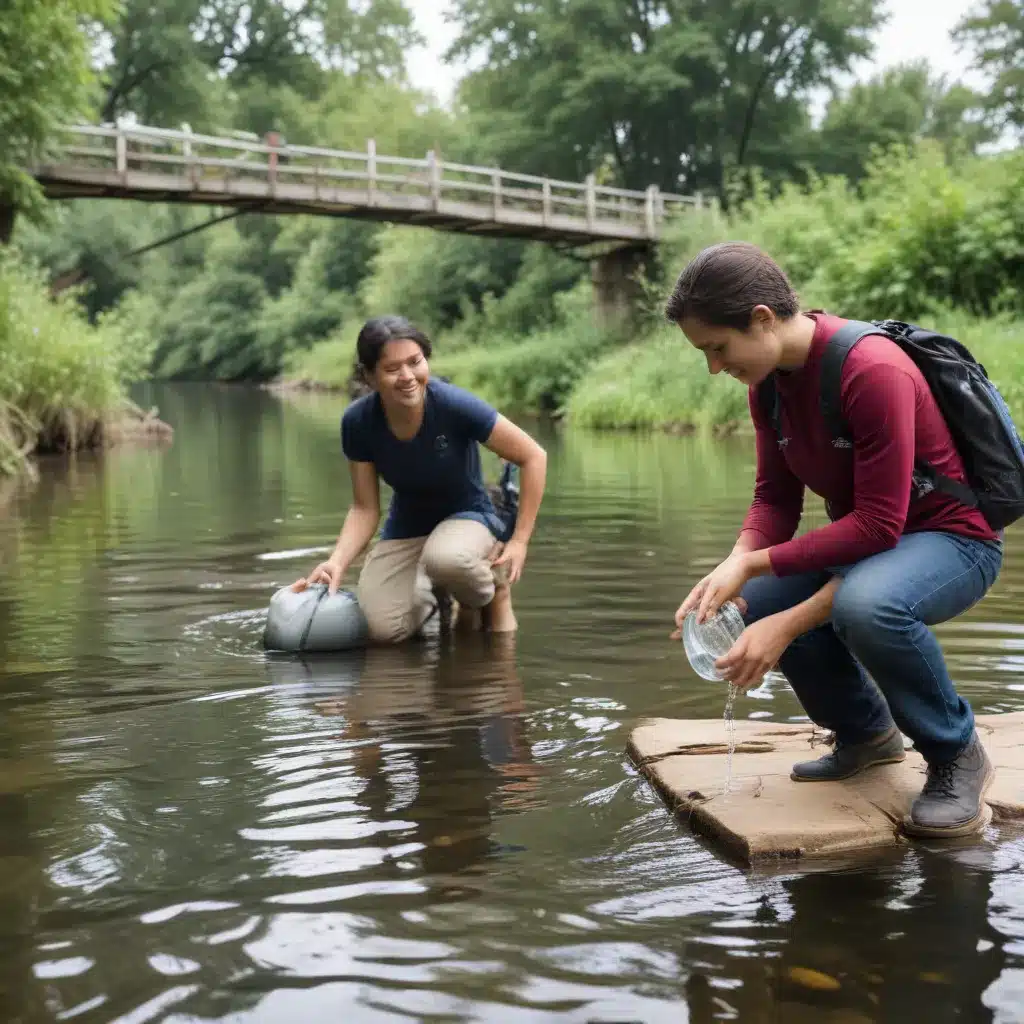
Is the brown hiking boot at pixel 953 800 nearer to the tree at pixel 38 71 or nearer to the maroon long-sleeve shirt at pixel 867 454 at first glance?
the maroon long-sleeve shirt at pixel 867 454

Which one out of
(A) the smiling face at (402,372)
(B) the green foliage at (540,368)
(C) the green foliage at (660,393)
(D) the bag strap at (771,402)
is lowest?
(D) the bag strap at (771,402)

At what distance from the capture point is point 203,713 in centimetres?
514

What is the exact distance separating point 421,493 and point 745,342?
341cm

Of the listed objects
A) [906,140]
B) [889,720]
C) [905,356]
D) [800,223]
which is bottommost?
[889,720]

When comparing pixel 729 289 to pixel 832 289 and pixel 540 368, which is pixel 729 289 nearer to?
pixel 832 289

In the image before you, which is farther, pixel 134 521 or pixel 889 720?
pixel 134 521

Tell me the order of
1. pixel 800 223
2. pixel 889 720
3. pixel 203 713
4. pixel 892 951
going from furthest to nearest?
pixel 800 223 < pixel 203 713 < pixel 889 720 < pixel 892 951

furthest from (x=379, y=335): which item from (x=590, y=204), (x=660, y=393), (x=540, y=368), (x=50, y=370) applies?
(x=590, y=204)

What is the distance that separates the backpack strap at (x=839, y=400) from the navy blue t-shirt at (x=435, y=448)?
2.87 meters

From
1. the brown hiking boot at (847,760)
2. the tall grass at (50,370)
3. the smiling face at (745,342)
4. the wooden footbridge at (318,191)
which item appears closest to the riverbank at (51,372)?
the tall grass at (50,370)

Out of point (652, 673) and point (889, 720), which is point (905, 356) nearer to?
point (889, 720)

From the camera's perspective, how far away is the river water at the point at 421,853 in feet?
8.95

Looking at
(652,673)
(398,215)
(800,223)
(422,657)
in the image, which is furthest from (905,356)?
(398,215)

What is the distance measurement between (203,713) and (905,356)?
2899 millimetres
